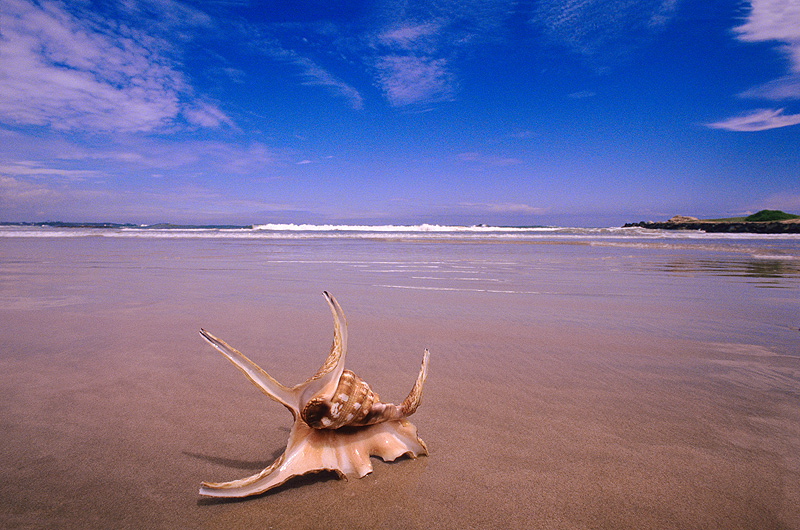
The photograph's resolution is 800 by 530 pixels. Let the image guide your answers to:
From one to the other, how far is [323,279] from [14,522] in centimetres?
594

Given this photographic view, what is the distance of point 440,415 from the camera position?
2.15m

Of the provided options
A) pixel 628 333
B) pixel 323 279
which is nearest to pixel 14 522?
pixel 628 333

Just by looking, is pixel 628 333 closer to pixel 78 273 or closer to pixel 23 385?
pixel 23 385

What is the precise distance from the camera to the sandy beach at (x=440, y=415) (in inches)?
57.8

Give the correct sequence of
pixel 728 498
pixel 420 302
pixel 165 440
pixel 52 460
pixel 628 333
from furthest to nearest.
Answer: pixel 420 302
pixel 628 333
pixel 165 440
pixel 52 460
pixel 728 498

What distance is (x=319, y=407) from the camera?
1411mm

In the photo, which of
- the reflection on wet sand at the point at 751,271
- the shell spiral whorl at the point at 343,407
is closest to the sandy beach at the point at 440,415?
the shell spiral whorl at the point at 343,407

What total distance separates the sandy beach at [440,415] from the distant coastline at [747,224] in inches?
1360

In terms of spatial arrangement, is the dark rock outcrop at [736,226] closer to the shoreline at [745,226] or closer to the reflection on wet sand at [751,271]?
the shoreline at [745,226]

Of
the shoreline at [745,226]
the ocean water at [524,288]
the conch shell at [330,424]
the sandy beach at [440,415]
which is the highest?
the shoreline at [745,226]

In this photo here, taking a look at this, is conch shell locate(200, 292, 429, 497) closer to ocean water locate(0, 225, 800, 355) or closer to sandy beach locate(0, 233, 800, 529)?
sandy beach locate(0, 233, 800, 529)

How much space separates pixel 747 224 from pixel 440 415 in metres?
42.2

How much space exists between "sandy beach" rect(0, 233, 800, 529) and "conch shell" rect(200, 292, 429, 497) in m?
0.09

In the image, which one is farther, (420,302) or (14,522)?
(420,302)
